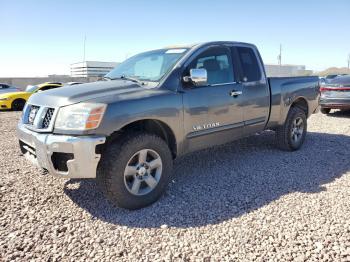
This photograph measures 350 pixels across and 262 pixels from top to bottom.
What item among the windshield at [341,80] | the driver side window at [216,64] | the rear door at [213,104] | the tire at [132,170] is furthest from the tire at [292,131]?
the windshield at [341,80]

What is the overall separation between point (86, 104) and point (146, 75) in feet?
4.00

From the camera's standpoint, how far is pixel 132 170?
11.1 ft

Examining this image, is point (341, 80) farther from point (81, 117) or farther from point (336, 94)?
point (81, 117)

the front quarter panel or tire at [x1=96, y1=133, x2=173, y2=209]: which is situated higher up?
the front quarter panel

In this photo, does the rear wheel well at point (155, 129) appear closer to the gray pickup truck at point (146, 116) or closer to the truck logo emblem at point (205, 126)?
the gray pickup truck at point (146, 116)

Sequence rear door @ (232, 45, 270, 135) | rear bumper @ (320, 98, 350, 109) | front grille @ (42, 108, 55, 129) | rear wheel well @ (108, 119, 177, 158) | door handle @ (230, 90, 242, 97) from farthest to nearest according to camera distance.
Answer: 1. rear bumper @ (320, 98, 350, 109)
2. rear door @ (232, 45, 270, 135)
3. door handle @ (230, 90, 242, 97)
4. rear wheel well @ (108, 119, 177, 158)
5. front grille @ (42, 108, 55, 129)

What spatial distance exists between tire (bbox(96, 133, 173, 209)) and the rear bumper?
7.96 m

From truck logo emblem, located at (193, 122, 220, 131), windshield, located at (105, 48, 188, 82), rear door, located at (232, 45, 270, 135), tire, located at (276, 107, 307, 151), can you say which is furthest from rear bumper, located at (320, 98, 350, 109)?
windshield, located at (105, 48, 188, 82)

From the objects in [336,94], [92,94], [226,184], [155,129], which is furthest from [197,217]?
[336,94]

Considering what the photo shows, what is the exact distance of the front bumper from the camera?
3.03m

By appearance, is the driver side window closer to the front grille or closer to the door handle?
the door handle

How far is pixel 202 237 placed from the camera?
2861 mm

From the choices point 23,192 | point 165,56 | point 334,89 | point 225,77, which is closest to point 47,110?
point 23,192

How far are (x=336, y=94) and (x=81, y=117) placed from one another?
9.07 metres
